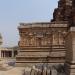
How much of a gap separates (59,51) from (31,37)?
3.54m

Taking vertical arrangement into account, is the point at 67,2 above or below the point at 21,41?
above

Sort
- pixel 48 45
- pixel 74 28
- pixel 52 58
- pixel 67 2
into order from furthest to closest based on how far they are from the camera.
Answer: pixel 67 2 → pixel 48 45 → pixel 52 58 → pixel 74 28

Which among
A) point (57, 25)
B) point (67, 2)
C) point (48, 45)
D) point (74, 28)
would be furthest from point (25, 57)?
point (74, 28)

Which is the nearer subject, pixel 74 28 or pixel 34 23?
pixel 74 28

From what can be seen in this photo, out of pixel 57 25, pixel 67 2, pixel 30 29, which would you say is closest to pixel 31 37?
pixel 30 29

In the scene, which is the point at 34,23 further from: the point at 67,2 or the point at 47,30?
the point at 67,2

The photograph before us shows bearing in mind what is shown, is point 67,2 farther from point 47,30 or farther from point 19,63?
point 19,63

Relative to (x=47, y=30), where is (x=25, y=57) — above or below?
below

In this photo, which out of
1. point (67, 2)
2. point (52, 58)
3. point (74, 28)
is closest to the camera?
point (74, 28)

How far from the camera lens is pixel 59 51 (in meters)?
31.9

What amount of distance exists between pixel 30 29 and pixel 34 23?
3.19 ft

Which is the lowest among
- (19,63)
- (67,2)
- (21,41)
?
(19,63)

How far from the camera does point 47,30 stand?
32938 mm

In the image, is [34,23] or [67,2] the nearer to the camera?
[34,23]
